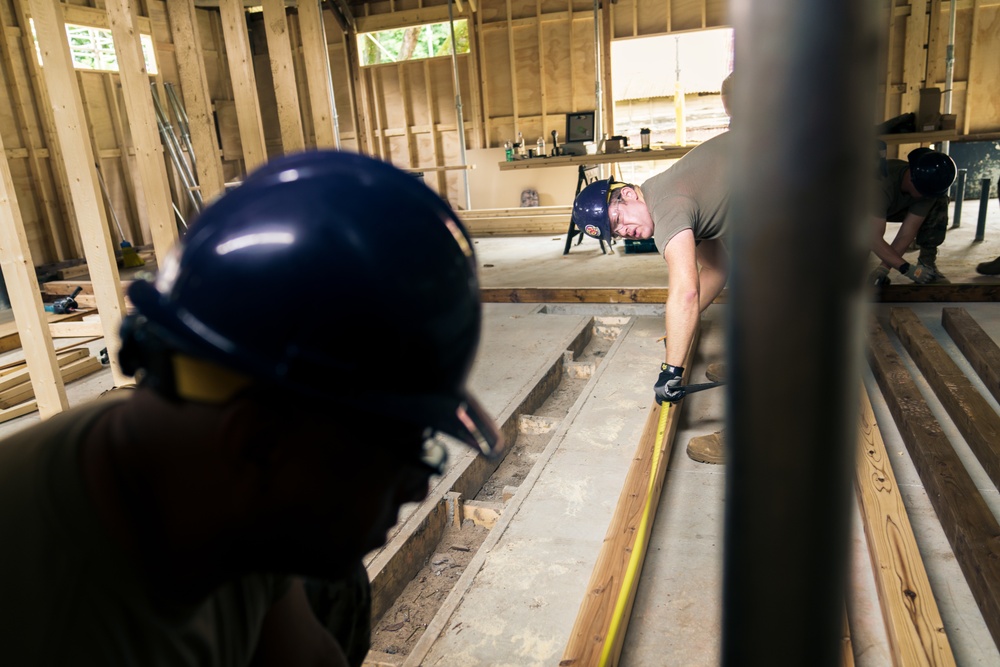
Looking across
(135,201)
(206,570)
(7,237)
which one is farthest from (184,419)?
(135,201)

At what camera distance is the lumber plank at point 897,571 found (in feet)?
6.52

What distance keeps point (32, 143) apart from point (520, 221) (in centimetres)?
756

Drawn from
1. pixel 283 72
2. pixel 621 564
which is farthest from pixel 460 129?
pixel 621 564

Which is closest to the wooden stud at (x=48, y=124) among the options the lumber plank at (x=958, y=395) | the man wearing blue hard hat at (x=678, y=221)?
the man wearing blue hard hat at (x=678, y=221)

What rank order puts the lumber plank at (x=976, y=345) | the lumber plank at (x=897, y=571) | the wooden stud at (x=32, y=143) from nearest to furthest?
the lumber plank at (x=897, y=571), the lumber plank at (x=976, y=345), the wooden stud at (x=32, y=143)

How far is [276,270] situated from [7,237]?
387 centimetres

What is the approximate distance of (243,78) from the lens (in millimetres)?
4941

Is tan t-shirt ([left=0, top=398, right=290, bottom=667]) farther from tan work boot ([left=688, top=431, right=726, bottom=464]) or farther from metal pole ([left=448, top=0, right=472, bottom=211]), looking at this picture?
metal pole ([left=448, top=0, right=472, bottom=211])

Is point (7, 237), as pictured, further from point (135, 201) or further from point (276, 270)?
point (135, 201)

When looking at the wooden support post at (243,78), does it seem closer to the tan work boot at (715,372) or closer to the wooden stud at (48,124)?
the tan work boot at (715,372)

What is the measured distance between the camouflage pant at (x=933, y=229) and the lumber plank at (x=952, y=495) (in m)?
2.76

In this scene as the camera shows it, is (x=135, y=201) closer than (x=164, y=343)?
No

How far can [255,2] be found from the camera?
42.8 ft

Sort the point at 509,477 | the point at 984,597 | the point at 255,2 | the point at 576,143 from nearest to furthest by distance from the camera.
Result: the point at 984,597
the point at 509,477
the point at 576,143
the point at 255,2
